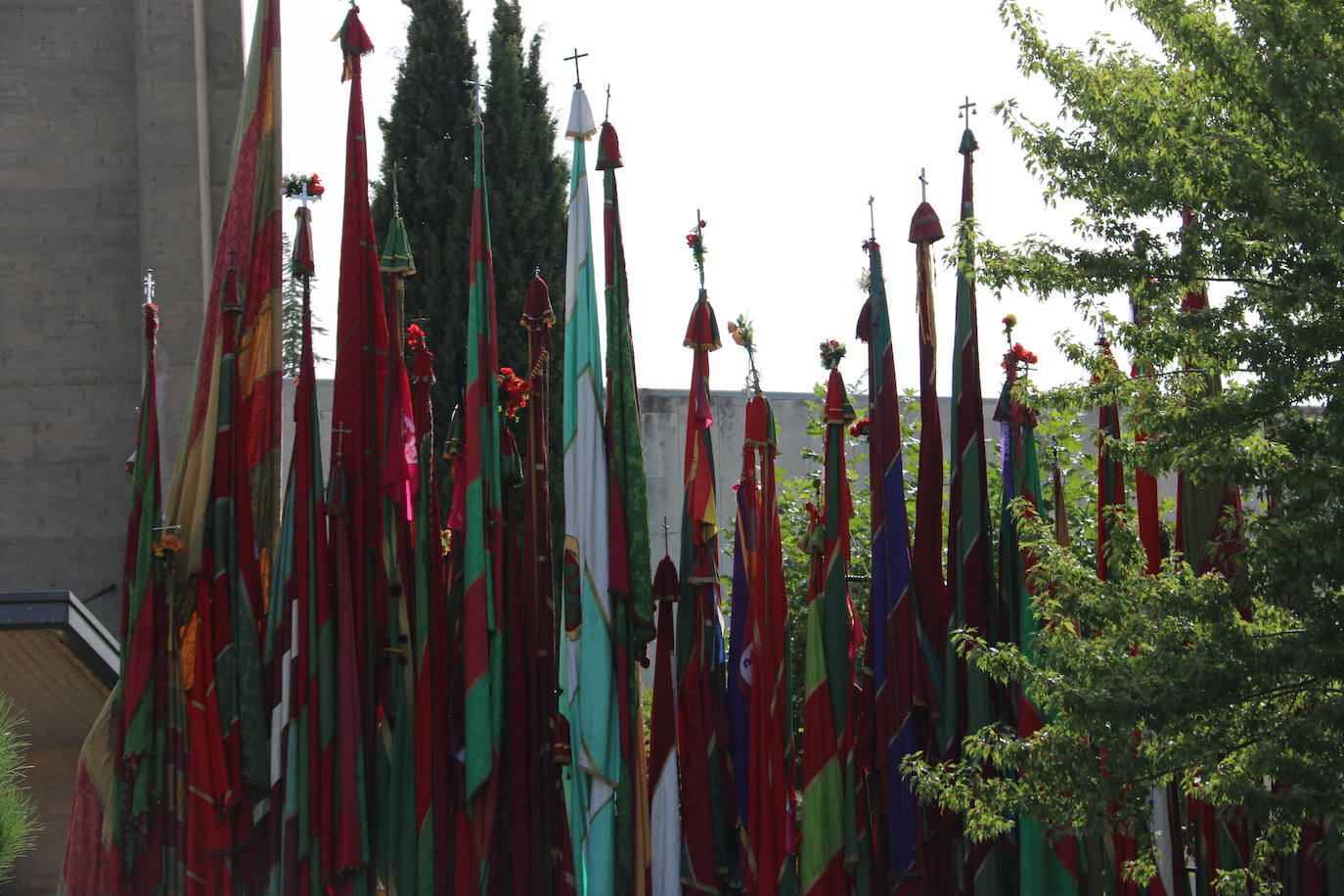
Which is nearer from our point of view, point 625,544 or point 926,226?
point 625,544

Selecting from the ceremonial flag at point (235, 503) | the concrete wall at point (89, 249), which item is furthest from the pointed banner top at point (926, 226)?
the concrete wall at point (89, 249)

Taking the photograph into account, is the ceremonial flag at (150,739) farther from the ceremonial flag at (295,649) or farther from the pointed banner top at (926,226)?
the pointed banner top at (926,226)

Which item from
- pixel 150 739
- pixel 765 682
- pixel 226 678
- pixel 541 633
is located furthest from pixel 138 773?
pixel 765 682

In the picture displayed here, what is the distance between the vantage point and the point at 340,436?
7680 millimetres

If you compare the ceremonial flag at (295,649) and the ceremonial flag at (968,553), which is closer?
the ceremonial flag at (295,649)

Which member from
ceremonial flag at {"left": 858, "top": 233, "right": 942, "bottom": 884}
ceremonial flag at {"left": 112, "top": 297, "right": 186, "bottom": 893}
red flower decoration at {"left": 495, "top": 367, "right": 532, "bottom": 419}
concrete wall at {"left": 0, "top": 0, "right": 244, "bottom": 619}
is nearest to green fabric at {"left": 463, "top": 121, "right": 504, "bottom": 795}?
red flower decoration at {"left": 495, "top": 367, "right": 532, "bottom": 419}

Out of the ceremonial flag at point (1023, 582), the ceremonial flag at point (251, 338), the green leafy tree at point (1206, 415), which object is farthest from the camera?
the ceremonial flag at point (251, 338)

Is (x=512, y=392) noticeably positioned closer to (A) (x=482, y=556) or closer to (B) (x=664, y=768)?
(A) (x=482, y=556)

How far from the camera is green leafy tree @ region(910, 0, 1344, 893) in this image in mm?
5359

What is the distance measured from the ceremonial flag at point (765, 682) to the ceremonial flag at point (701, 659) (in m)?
0.14

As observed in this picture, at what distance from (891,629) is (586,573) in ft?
4.92

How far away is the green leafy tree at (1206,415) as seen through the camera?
5.36m

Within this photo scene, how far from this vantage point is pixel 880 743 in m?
7.62

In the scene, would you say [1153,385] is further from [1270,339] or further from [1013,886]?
[1013,886]
